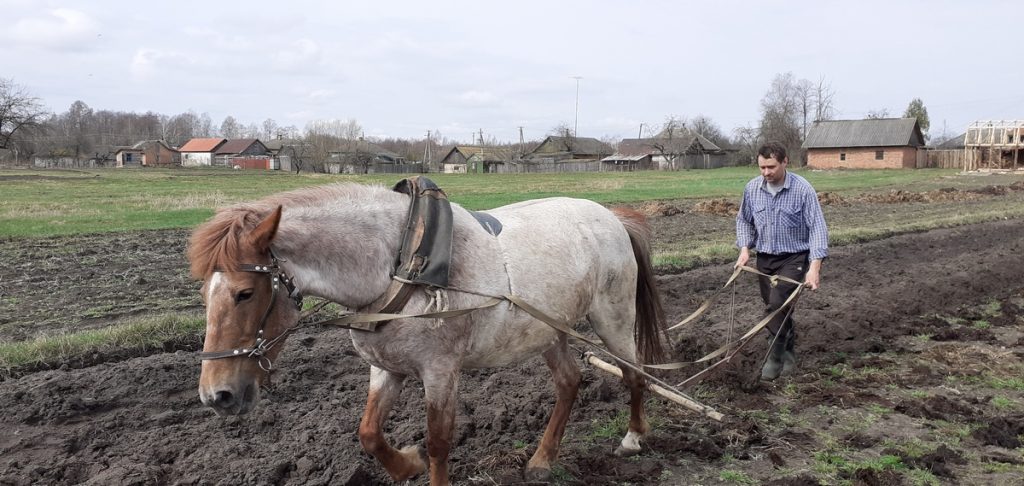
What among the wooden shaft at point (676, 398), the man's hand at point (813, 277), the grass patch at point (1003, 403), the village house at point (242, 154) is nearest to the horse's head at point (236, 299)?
the wooden shaft at point (676, 398)

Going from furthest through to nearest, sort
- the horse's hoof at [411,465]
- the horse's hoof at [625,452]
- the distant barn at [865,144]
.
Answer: the distant barn at [865,144]
the horse's hoof at [625,452]
the horse's hoof at [411,465]

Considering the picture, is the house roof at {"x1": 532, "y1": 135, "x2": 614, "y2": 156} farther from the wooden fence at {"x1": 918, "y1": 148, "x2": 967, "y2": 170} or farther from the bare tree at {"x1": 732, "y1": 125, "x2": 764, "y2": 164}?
the wooden fence at {"x1": 918, "y1": 148, "x2": 967, "y2": 170}

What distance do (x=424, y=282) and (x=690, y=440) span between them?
251 cm

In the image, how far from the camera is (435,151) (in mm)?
116500

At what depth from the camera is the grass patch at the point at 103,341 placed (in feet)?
21.2

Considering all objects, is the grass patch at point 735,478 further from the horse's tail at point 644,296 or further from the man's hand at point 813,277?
the man's hand at point 813,277

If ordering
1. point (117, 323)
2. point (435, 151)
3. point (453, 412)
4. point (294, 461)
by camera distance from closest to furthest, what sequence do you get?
1. point (453, 412)
2. point (294, 461)
3. point (117, 323)
4. point (435, 151)

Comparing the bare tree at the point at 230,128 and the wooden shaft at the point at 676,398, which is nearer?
the wooden shaft at the point at 676,398

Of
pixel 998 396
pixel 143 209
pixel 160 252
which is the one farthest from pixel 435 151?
pixel 998 396

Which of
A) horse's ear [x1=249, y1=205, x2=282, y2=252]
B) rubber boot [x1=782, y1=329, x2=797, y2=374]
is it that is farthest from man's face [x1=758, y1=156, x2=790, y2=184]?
horse's ear [x1=249, y1=205, x2=282, y2=252]

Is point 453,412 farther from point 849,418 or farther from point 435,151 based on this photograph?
point 435,151

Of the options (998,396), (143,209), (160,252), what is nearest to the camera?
(998,396)

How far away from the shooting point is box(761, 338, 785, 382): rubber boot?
246 inches

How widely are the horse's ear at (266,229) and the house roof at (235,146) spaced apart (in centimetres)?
9821
